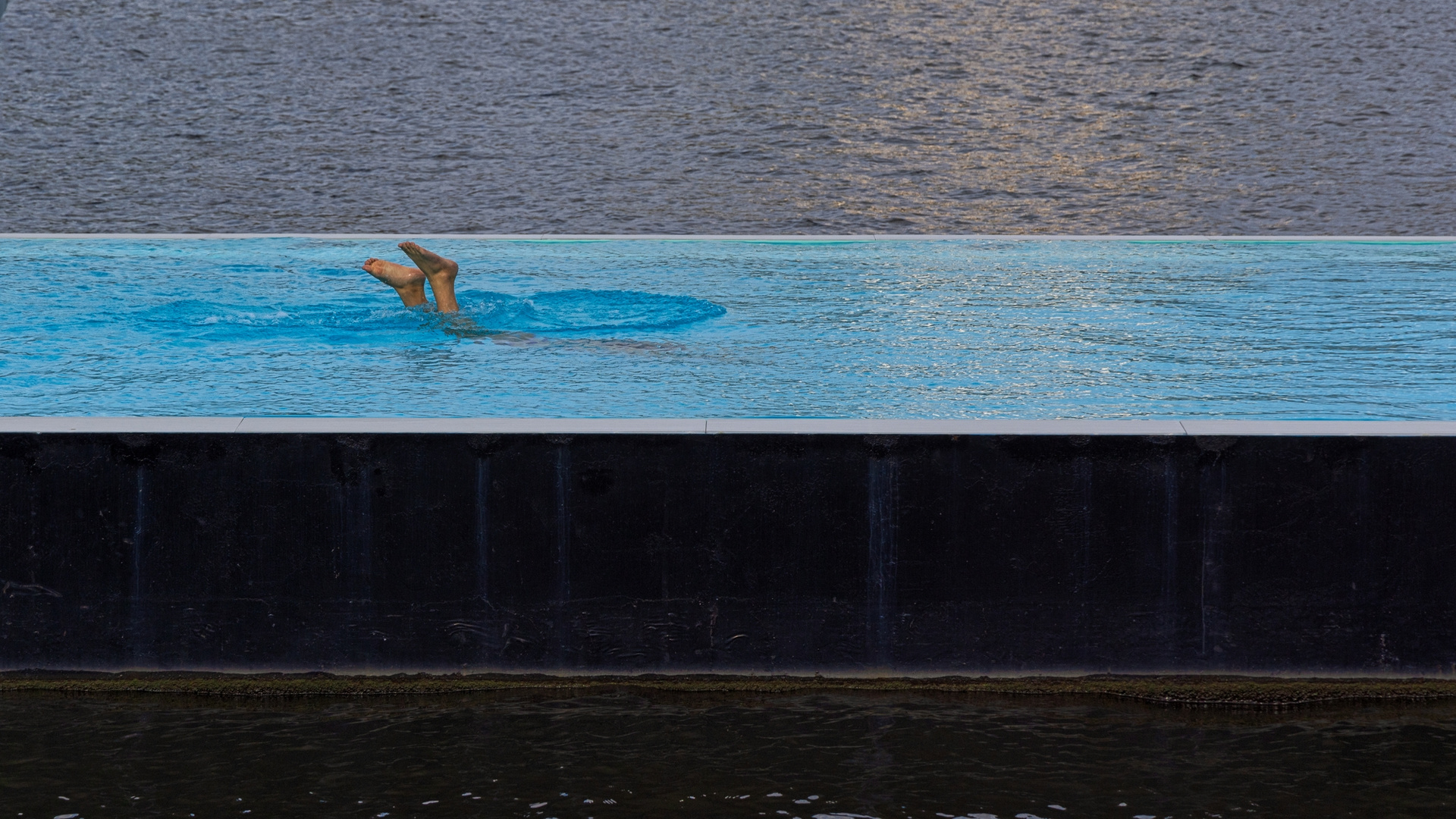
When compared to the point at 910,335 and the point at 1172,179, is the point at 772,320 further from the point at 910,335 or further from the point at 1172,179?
the point at 1172,179

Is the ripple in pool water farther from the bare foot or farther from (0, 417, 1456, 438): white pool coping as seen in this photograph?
(0, 417, 1456, 438): white pool coping

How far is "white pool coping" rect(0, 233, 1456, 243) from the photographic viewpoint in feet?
42.7

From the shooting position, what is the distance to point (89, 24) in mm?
18047

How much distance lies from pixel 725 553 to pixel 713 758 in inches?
28.4

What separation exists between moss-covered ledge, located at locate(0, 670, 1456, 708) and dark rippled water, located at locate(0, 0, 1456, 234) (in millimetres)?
10684

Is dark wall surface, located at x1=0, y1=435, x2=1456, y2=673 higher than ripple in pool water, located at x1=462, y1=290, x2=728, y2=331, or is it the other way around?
ripple in pool water, located at x1=462, y1=290, x2=728, y2=331

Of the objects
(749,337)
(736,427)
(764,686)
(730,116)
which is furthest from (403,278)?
(730,116)

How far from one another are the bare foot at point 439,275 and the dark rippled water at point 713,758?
3.32m

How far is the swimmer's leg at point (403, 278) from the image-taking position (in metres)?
7.09

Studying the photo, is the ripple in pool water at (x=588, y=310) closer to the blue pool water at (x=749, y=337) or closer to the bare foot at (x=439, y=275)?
the blue pool water at (x=749, y=337)

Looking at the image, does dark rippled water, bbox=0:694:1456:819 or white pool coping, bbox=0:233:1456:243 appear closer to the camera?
dark rippled water, bbox=0:694:1456:819

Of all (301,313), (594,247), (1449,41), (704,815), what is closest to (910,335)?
Result: (301,313)

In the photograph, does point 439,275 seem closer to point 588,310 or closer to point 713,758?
point 588,310

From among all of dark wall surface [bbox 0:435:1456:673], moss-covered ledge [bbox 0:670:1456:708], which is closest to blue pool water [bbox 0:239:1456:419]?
dark wall surface [bbox 0:435:1456:673]
